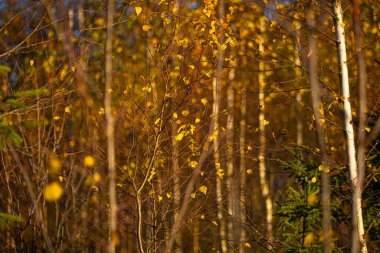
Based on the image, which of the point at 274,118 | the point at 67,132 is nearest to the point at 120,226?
the point at 67,132

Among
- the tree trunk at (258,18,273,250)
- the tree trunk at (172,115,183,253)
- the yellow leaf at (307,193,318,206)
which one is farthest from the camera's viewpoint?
the yellow leaf at (307,193,318,206)

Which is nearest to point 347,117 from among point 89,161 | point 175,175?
point 175,175

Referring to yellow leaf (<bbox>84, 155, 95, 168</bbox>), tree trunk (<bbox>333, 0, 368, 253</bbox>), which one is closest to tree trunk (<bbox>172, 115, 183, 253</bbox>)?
yellow leaf (<bbox>84, 155, 95, 168</bbox>)

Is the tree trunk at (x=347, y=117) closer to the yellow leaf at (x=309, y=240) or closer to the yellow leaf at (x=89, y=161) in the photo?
the yellow leaf at (x=309, y=240)

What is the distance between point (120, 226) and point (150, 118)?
1.34 metres

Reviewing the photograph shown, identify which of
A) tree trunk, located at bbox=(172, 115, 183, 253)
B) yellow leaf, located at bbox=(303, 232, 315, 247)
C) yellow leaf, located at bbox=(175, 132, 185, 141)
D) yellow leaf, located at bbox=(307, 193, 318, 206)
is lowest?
yellow leaf, located at bbox=(303, 232, 315, 247)

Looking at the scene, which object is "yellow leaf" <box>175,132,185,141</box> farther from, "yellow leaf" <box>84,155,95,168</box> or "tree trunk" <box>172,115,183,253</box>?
"yellow leaf" <box>84,155,95,168</box>

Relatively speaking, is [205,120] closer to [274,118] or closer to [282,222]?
[282,222]

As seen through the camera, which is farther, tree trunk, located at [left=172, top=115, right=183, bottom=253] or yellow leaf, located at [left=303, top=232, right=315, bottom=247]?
yellow leaf, located at [left=303, top=232, right=315, bottom=247]

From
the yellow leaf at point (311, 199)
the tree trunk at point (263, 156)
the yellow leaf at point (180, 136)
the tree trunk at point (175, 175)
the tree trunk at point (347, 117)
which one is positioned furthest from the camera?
the yellow leaf at point (311, 199)

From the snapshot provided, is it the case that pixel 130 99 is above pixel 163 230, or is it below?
above

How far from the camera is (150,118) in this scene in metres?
6.55

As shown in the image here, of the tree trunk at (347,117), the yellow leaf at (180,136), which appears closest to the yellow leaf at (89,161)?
the yellow leaf at (180,136)

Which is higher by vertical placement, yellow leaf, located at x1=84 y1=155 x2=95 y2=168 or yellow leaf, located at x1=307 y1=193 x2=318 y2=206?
yellow leaf, located at x1=84 y1=155 x2=95 y2=168
